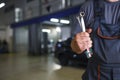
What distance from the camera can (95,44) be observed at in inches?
44.2

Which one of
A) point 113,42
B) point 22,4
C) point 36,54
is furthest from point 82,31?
point 22,4

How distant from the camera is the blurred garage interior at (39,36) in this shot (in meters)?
7.99

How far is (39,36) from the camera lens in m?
13.2

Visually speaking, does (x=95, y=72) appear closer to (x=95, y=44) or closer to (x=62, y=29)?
(x=95, y=44)

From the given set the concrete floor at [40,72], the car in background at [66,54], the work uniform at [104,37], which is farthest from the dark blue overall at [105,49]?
the car in background at [66,54]

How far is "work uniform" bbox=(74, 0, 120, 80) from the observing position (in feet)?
3.49

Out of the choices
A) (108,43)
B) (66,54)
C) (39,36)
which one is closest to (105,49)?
(108,43)

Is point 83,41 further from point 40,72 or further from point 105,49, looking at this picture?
point 40,72

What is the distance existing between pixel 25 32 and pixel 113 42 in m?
15.8

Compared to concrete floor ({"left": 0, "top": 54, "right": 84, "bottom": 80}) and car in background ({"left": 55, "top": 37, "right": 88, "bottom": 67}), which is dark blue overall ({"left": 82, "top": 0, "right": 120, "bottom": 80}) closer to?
concrete floor ({"left": 0, "top": 54, "right": 84, "bottom": 80})

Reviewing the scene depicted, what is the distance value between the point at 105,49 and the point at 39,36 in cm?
1226

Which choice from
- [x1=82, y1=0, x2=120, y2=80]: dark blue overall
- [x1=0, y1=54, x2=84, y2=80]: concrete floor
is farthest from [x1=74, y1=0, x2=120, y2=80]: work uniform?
[x1=0, y1=54, x2=84, y2=80]: concrete floor

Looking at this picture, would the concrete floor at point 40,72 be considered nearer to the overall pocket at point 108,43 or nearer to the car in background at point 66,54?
the car in background at point 66,54

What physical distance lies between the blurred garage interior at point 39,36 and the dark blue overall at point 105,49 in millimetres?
4698
